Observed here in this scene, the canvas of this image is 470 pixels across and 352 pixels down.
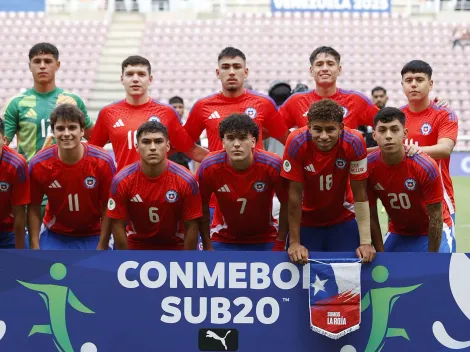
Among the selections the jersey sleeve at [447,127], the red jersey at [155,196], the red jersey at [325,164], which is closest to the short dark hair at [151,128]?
the red jersey at [155,196]

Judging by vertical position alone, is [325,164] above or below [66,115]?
below

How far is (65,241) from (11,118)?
1208mm

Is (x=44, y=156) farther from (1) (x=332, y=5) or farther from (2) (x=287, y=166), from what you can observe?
(1) (x=332, y=5)

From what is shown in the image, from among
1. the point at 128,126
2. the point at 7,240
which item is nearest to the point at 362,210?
the point at 128,126

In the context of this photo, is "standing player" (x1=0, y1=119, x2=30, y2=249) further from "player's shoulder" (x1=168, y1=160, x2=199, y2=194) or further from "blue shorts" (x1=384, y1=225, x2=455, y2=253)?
"blue shorts" (x1=384, y1=225, x2=455, y2=253)

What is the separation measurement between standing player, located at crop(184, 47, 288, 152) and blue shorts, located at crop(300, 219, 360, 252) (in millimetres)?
860

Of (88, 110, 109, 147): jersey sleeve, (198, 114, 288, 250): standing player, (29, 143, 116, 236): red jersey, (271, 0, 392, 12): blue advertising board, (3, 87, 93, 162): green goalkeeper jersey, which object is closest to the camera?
(198, 114, 288, 250): standing player

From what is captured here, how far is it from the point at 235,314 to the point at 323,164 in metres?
1.17

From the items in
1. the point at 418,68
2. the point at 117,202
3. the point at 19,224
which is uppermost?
the point at 418,68

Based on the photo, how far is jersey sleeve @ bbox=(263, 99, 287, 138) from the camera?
5.50 metres

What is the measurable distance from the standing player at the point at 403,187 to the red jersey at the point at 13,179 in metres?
2.34

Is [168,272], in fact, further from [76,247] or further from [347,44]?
[347,44]

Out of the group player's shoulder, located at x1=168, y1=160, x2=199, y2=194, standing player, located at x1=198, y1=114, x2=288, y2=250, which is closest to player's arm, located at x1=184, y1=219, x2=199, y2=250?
standing player, located at x1=198, y1=114, x2=288, y2=250

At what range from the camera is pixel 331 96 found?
545 cm
